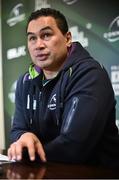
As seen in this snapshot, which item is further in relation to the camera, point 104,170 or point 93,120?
point 93,120

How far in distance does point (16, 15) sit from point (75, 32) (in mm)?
945

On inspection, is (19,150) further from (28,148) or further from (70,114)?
(70,114)

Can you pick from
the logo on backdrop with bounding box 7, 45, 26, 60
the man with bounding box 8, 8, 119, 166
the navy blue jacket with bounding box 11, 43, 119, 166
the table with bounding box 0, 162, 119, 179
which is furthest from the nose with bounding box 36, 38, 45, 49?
the logo on backdrop with bounding box 7, 45, 26, 60

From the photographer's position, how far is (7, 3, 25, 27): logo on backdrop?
334 cm

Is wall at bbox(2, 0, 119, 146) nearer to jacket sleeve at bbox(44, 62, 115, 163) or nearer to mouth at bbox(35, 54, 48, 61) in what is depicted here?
mouth at bbox(35, 54, 48, 61)

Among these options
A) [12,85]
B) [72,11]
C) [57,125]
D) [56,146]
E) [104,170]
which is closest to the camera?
[104,170]

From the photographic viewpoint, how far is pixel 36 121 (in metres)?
1.47

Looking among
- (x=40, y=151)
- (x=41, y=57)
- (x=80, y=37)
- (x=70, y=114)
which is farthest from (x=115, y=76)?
(x=40, y=151)

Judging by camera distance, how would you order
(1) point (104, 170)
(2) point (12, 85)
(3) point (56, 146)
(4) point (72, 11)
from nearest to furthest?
(1) point (104, 170) < (3) point (56, 146) < (4) point (72, 11) < (2) point (12, 85)

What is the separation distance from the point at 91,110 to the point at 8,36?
2465mm

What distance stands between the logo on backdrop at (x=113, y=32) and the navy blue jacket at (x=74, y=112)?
939mm

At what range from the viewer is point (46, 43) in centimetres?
146

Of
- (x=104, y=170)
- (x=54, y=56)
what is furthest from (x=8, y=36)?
(x=104, y=170)

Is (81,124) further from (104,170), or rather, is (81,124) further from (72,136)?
(104,170)
